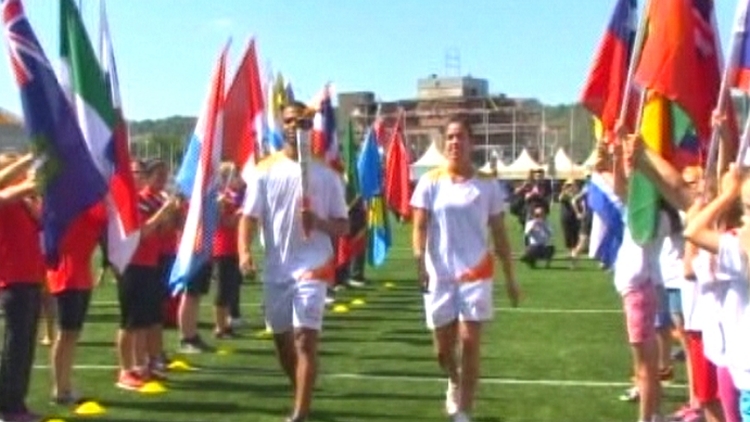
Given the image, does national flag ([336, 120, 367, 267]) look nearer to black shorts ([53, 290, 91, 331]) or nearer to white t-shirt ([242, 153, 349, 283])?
black shorts ([53, 290, 91, 331])

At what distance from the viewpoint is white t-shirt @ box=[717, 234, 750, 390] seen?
19.9ft

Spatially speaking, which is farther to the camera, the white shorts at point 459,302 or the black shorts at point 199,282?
the black shorts at point 199,282

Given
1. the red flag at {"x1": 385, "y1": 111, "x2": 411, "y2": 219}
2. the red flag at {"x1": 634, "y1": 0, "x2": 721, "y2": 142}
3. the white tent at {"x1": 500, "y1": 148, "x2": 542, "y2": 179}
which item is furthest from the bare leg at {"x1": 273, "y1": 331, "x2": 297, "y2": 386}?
the white tent at {"x1": 500, "y1": 148, "x2": 542, "y2": 179}

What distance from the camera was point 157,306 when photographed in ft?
39.2

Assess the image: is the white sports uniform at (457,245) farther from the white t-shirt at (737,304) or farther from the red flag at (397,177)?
the red flag at (397,177)

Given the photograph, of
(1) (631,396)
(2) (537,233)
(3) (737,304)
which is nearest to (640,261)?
(1) (631,396)

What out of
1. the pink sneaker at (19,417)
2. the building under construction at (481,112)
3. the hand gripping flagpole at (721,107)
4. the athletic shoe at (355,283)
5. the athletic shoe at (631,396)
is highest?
the building under construction at (481,112)

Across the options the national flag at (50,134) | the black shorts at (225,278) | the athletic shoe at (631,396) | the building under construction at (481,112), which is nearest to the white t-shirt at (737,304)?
the athletic shoe at (631,396)

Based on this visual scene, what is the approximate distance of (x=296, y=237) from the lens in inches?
387

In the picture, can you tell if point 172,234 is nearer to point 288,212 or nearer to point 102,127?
point 102,127

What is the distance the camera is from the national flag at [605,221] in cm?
1054

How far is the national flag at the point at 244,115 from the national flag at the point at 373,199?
326 inches

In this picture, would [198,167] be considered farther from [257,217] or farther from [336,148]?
[336,148]

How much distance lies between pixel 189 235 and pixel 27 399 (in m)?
2.21
